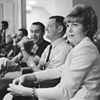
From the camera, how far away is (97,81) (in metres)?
0.90

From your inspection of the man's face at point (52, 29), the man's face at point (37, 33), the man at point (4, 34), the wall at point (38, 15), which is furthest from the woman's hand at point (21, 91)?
the wall at point (38, 15)

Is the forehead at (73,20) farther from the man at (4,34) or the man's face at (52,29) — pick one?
the man at (4,34)

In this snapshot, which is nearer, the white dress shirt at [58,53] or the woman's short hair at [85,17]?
the woman's short hair at [85,17]

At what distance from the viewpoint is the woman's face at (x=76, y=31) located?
95 cm

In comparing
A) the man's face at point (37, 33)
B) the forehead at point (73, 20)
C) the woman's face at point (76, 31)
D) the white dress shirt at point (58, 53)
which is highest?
Answer: the forehead at point (73, 20)

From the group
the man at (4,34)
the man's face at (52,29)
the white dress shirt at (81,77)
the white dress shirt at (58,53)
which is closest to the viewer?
the white dress shirt at (81,77)

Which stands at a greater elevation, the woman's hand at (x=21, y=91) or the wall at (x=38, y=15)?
the wall at (x=38, y=15)

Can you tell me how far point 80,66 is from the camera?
0.86 metres

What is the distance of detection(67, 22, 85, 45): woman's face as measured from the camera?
95 cm

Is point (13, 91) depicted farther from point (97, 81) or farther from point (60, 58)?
point (60, 58)

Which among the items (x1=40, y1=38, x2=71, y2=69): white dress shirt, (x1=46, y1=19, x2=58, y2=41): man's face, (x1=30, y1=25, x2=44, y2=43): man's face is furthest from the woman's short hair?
(x1=30, y1=25, x2=44, y2=43): man's face

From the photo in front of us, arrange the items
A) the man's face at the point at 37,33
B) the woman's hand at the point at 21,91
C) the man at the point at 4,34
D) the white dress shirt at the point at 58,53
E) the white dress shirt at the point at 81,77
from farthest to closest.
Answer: the man at the point at 4,34 → the man's face at the point at 37,33 → the white dress shirt at the point at 58,53 → the woman's hand at the point at 21,91 → the white dress shirt at the point at 81,77

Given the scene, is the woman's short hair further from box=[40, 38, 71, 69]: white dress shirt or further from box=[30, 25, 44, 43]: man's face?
box=[30, 25, 44, 43]: man's face

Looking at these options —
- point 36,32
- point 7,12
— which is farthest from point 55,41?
point 7,12
